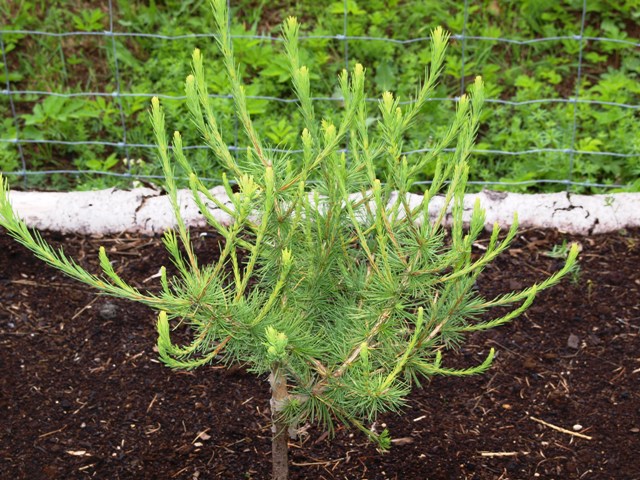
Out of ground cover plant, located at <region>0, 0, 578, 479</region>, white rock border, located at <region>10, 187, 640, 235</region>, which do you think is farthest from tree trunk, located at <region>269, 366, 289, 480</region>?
white rock border, located at <region>10, 187, 640, 235</region>

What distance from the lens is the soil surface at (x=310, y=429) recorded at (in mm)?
3027

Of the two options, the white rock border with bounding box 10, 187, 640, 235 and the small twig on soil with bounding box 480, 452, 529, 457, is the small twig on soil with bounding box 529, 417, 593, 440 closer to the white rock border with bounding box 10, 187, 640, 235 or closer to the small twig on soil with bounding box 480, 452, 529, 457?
the small twig on soil with bounding box 480, 452, 529, 457

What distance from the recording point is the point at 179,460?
9.97 ft

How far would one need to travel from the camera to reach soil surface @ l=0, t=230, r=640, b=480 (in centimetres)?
303

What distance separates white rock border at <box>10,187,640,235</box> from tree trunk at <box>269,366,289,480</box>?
64.7 inches

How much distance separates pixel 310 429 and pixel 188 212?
54.1 inches

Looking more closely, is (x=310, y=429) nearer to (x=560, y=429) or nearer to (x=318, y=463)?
(x=318, y=463)

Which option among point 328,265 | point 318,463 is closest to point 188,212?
point 318,463

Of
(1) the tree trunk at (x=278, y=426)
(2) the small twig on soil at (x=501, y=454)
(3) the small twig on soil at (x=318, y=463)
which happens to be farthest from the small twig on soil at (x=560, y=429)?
(1) the tree trunk at (x=278, y=426)

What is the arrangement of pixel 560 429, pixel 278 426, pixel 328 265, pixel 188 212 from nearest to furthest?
pixel 328 265 → pixel 278 426 → pixel 560 429 → pixel 188 212

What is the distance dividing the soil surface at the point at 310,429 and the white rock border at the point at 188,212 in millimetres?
270

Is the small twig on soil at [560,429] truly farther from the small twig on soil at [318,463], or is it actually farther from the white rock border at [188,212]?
the white rock border at [188,212]

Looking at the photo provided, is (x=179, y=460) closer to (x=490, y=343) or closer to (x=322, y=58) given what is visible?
(x=490, y=343)

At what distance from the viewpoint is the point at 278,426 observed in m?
2.65
